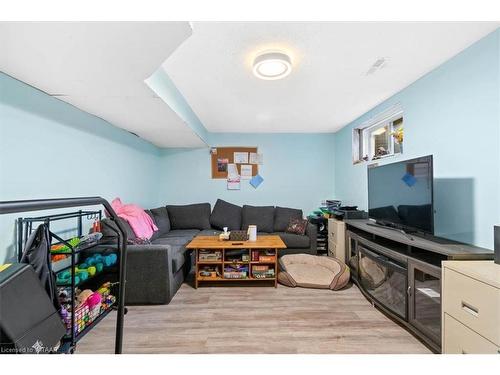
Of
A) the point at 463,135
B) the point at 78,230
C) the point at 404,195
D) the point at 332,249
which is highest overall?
the point at 463,135

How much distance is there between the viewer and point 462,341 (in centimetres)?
121

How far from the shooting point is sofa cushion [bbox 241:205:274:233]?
143 inches

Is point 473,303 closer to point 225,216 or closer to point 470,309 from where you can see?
point 470,309

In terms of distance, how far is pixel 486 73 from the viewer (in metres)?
1.48

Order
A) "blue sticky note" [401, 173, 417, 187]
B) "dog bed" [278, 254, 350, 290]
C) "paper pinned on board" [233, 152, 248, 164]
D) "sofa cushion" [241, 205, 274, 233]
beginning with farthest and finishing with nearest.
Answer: "paper pinned on board" [233, 152, 248, 164] < "sofa cushion" [241, 205, 274, 233] < "dog bed" [278, 254, 350, 290] < "blue sticky note" [401, 173, 417, 187]

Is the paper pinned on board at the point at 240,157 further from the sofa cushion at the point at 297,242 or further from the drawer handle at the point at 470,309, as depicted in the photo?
the drawer handle at the point at 470,309

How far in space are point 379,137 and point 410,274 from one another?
6.68 feet

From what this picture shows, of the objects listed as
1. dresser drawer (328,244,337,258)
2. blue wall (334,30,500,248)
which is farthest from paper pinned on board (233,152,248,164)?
blue wall (334,30,500,248)

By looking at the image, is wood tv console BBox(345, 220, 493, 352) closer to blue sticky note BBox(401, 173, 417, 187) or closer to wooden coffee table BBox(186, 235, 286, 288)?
blue sticky note BBox(401, 173, 417, 187)

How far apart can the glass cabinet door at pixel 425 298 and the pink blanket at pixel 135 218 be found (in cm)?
274

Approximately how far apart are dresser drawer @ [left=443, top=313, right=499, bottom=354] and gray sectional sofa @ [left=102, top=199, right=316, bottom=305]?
1871mm

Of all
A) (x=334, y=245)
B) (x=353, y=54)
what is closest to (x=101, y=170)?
(x=353, y=54)

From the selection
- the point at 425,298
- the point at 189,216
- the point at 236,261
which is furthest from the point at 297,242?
the point at 189,216
